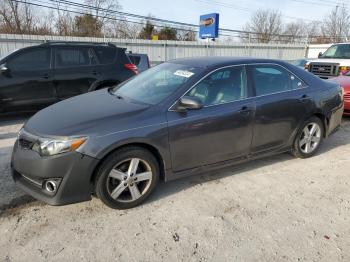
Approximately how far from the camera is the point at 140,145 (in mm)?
3158

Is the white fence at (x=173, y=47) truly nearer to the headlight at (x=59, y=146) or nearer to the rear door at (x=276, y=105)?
the headlight at (x=59, y=146)

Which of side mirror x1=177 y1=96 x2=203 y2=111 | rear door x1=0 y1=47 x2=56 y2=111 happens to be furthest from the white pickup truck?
rear door x1=0 y1=47 x2=56 y2=111

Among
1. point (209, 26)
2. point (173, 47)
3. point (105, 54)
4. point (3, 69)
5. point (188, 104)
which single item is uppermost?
point (209, 26)

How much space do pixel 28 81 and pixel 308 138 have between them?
18.6 feet

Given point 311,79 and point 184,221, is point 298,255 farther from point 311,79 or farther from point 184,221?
point 311,79

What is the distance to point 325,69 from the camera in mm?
10617

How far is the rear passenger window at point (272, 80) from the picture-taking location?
13.1 feet

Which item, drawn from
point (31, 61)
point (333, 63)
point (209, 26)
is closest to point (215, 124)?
point (31, 61)

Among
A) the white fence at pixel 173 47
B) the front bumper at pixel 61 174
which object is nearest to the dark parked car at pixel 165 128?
the front bumper at pixel 61 174

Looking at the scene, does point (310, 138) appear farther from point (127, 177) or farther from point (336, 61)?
point (336, 61)

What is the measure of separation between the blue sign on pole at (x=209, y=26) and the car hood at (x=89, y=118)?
23.8 metres

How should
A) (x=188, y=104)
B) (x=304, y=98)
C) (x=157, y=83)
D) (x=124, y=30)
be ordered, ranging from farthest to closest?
(x=124, y=30) → (x=304, y=98) → (x=157, y=83) → (x=188, y=104)

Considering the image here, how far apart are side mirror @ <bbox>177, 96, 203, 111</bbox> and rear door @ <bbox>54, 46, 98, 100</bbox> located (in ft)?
14.4

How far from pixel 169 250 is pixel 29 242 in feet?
4.14
